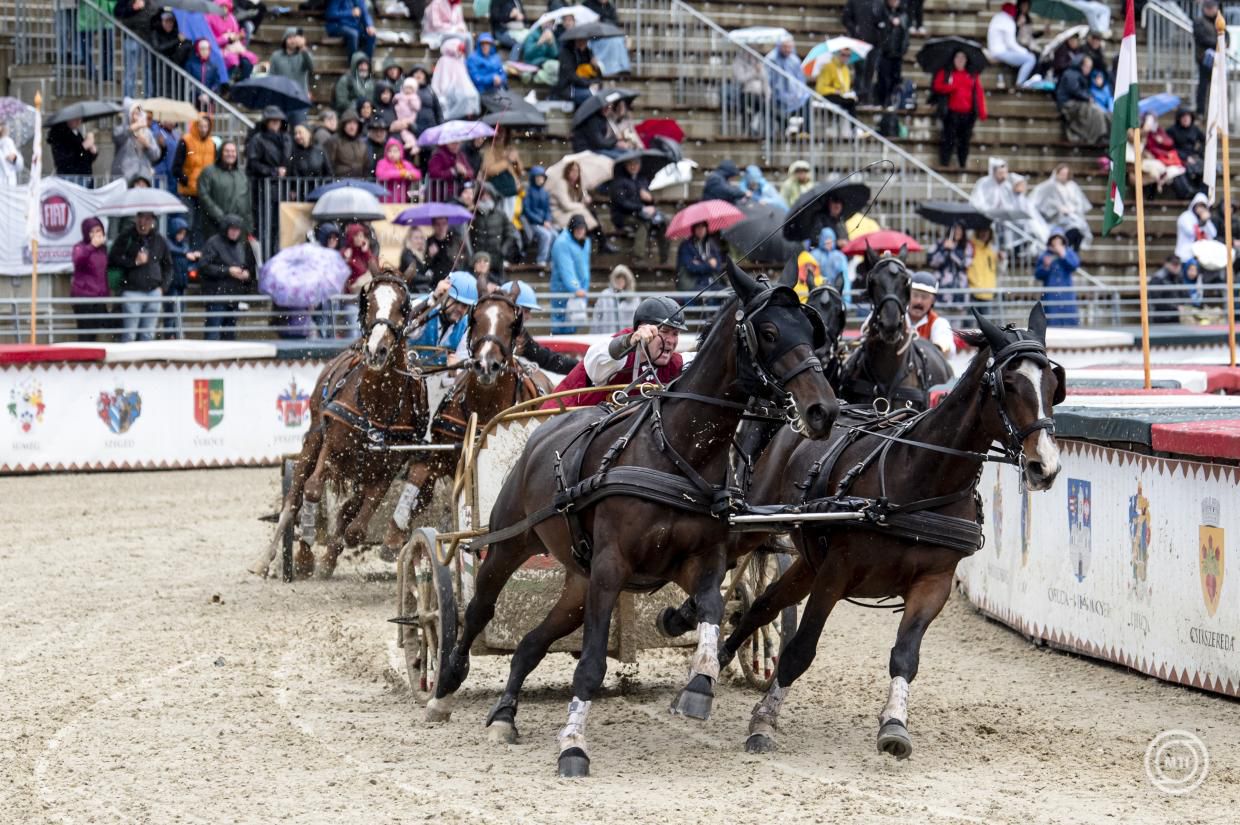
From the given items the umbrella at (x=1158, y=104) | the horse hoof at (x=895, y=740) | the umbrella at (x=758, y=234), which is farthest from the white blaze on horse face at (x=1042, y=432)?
the umbrella at (x=1158, y=104)

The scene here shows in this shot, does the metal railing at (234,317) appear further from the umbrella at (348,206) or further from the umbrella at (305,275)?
the umbrella at (348,206)

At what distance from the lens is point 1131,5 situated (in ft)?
41.4

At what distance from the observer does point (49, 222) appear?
2100 cm

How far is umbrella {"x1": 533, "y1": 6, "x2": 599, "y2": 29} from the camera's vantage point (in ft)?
80.8

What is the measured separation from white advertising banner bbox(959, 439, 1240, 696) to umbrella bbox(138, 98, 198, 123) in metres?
12.8

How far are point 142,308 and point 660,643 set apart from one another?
13.1 m

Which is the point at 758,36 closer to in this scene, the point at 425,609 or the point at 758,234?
the point at 758,234

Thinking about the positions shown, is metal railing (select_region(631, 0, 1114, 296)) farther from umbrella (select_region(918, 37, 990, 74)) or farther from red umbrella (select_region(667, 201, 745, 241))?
red umbrella (select_region(667, 201, 745, 241))

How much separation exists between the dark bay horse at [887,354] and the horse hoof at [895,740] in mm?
3568

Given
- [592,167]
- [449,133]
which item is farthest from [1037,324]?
[592,167]

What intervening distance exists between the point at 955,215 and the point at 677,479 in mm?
16689

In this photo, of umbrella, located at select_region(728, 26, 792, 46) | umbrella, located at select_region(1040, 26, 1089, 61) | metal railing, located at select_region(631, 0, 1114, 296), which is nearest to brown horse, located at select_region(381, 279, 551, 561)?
metal railing, located at select_region(631, 0, 1114, 296)

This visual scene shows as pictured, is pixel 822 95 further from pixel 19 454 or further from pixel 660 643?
pixel 660 643

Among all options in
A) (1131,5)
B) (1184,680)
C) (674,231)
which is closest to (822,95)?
(674,231)
